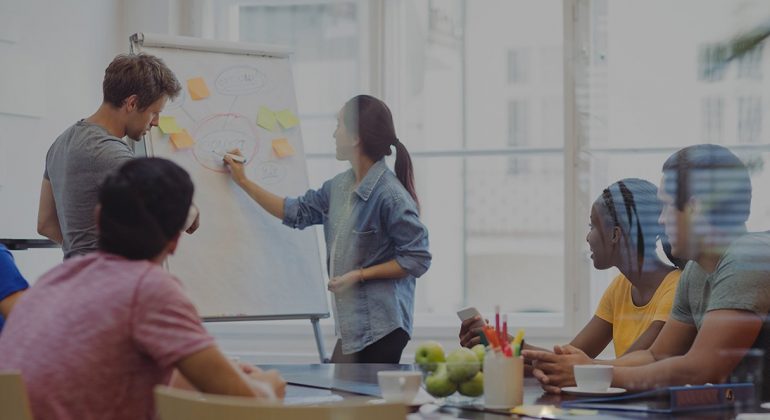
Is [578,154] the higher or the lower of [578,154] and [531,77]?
the lower

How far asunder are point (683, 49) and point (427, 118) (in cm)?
114

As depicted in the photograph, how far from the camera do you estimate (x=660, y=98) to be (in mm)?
4395

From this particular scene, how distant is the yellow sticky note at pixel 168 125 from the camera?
3889 mm

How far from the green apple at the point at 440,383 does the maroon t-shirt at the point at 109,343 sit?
1.91 feet

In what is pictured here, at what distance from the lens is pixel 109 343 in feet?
4.75

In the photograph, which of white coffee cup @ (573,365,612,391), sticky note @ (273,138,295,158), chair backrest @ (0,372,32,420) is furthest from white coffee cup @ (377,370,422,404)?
sticky note @ (273,138,295,158)

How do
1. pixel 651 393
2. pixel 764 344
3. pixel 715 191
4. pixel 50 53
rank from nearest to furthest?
1. pixel 651 393
2. pixel 764 344
3. pixel 715 191
4. pixel 50 53

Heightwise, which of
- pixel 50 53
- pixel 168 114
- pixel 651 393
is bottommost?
pixel 651 393

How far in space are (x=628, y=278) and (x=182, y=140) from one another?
1839mm

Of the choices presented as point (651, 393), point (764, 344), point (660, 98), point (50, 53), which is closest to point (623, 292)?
point (764, 344)

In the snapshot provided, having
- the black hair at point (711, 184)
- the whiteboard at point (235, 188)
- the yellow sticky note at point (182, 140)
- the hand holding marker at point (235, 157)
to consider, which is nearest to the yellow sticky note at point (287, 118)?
the whiteboard at point (235, 188)

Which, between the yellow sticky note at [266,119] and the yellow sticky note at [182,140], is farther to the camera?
the yellow sticky note at [266,119]

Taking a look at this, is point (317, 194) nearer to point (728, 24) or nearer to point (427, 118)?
point (427, 118)

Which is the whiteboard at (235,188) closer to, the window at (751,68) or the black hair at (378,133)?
the black hair at (378,133)
